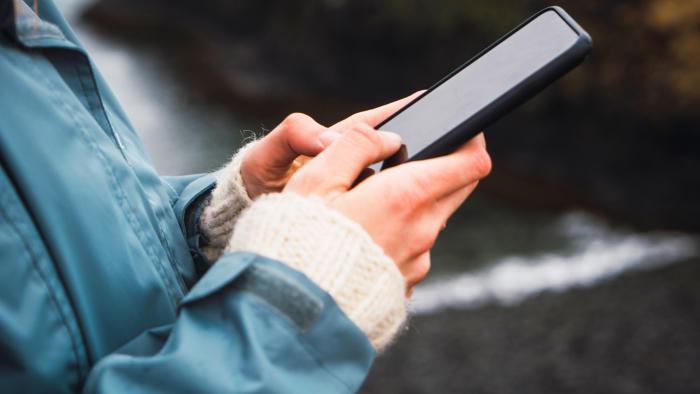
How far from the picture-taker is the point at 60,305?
87 centimetres

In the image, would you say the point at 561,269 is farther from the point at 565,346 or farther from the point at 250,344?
the point at 250,344

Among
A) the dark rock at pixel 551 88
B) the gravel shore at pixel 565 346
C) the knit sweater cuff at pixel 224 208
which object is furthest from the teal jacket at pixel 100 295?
the dark rock at pixel 551 88

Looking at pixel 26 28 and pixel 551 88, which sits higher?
pixel 26 28

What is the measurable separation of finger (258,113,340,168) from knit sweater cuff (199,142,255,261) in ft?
0.28

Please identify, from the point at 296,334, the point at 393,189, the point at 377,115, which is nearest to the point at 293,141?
the point at 377,115

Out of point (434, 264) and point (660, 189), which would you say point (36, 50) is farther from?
point (660, 189)

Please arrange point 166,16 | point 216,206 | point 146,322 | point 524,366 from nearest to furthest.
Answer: point 146,322
point 216,206
point 524,366
point 166,16

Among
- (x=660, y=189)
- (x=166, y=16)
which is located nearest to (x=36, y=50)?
(x=660, y=189)

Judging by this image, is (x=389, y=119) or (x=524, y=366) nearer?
(x=389, y=119)

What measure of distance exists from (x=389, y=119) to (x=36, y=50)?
630mm

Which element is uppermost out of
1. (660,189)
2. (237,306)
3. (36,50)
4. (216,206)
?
(36,50)

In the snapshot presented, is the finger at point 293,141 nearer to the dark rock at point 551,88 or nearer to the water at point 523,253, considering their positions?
the water at point 523,253

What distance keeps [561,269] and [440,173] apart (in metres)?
6.86

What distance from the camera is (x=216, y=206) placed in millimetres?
1403
